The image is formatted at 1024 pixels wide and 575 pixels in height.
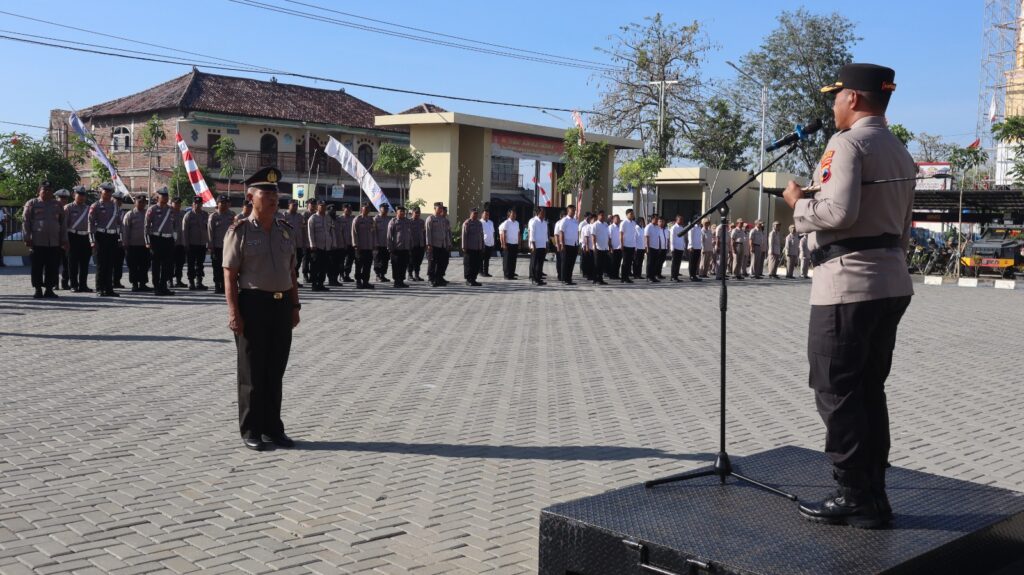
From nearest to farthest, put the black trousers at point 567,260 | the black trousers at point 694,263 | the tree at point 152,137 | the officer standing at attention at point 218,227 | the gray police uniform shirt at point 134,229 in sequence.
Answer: the gray police uniform shirt at point 134,229 < the officer standing at attention at point 218,227 < the black trousers at point 567,260 < the black trousers at point 694,263 < the tree at point 152,137

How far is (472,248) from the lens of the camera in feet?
75.4

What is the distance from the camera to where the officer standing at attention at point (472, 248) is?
74.7 ft

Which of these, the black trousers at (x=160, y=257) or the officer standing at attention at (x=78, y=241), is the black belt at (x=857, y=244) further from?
the black trousers at (x=160, y=257)

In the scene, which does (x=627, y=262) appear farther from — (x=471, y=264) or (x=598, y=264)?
(x=471, y=264)

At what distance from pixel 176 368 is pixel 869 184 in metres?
7.57

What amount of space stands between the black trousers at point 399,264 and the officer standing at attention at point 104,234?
626 cm

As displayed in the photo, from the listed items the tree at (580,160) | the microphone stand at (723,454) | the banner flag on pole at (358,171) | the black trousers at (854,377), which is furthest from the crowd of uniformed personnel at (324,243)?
the tree at (580,160)

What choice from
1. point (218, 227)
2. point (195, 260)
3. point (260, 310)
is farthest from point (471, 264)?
point (260, 310)

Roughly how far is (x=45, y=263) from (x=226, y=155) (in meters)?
34.9

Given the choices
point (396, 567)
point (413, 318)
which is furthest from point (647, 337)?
point (396, 567)

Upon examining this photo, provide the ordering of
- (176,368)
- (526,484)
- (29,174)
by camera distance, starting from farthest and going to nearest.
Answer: (29,174) < (176,368) < (526,484)

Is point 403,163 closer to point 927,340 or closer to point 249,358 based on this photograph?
point 927,340

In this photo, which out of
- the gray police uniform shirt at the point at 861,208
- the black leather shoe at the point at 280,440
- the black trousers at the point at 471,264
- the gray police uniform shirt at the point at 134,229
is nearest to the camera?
the gray police uniform shirt at the point at 861,208

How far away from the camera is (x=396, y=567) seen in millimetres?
4277
